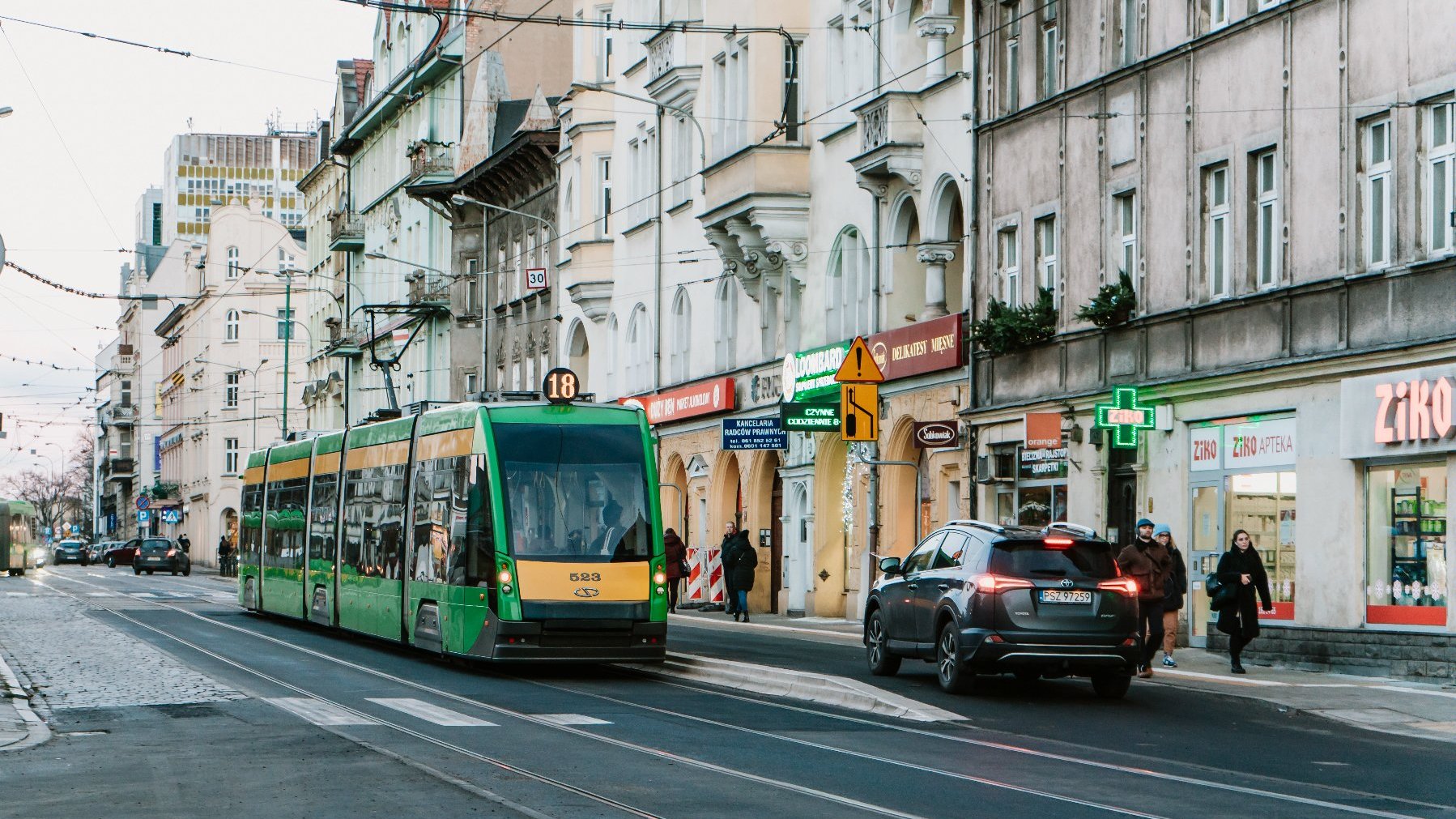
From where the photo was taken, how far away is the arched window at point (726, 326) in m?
47.7

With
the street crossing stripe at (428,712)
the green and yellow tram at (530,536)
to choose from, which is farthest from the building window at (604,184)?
the street crossing stripe at (428,712)

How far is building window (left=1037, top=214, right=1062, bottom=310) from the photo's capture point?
32.7 metres

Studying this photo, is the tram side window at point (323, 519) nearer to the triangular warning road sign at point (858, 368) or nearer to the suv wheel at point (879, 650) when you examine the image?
the triangular warning road sign at point (858, 368)

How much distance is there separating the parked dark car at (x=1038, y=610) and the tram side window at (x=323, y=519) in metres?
12.0

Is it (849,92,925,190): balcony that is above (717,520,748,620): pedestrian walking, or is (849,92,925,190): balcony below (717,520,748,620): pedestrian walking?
above

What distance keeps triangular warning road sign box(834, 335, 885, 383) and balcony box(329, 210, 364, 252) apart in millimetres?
61610

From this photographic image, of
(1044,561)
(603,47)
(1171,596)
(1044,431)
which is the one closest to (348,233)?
(603,47)

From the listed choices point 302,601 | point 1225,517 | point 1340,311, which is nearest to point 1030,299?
point 1225,517

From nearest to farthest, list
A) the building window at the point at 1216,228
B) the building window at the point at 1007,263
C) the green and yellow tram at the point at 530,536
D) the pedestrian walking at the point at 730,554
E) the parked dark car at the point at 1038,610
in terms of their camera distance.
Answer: the parked dark car at the point at 1038,610, the green and yellow tram at the point at 530,536, the building window at the point at 1216,228, the building window at the point at 1007,263, the pedestrian walking at the point at 730,554

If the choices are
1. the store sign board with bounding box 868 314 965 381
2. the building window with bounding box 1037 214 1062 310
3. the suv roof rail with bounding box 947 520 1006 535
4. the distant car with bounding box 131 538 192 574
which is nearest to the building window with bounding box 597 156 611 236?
the store sign board with bounding box 868 314 965 381

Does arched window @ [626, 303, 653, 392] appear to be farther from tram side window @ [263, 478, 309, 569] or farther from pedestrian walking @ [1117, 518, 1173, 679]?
pedestrian walking @ [1117, 518, 1173, 679]

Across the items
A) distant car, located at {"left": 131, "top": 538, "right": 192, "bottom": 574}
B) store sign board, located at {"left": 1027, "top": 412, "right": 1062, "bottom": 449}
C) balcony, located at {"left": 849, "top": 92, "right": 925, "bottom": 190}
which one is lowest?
distant car, located at {"left": 131, "top": 538, "right": 192, "bottom": 574}

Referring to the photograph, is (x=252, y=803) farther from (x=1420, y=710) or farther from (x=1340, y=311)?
(x=1340, y=311)

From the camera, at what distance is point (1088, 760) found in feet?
48.6
